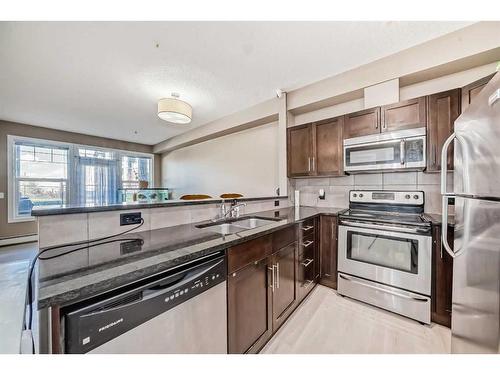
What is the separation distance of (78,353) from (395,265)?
87.2 inches

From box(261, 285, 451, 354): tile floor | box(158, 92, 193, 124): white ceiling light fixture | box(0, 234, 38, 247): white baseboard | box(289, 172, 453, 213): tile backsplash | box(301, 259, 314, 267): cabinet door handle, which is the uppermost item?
box(158, 92, 193, 124): white ceiling light fixture

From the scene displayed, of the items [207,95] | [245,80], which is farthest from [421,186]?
[207,95]

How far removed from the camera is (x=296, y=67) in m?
2.38

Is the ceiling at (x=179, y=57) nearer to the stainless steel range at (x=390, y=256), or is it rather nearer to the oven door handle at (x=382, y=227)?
the stainless steel range at (x=390, y=256)

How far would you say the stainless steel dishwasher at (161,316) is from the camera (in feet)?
2.15

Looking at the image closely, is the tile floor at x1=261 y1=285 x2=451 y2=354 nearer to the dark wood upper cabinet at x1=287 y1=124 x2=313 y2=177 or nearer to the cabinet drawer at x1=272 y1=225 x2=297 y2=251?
the cabinet drawer at x1=272 y1=225 x2=297 y2=251

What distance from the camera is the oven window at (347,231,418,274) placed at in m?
1.75

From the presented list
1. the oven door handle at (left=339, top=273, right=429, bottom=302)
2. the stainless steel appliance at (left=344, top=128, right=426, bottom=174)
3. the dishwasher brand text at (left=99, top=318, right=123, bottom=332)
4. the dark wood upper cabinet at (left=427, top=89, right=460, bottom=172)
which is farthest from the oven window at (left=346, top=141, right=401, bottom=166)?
the dishwasher brand text at (left=99, top=318, right=123, bottom=332)

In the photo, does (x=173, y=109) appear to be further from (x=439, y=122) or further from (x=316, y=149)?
(x=439, y=122)

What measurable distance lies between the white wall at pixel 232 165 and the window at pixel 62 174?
1609 mm

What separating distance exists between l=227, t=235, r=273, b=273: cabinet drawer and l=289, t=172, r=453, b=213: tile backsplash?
1.71m

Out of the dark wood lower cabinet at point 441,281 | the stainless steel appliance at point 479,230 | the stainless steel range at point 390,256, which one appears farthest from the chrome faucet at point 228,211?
the dark wood lower cabinet at point 441,281

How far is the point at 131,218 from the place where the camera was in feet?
4.31
